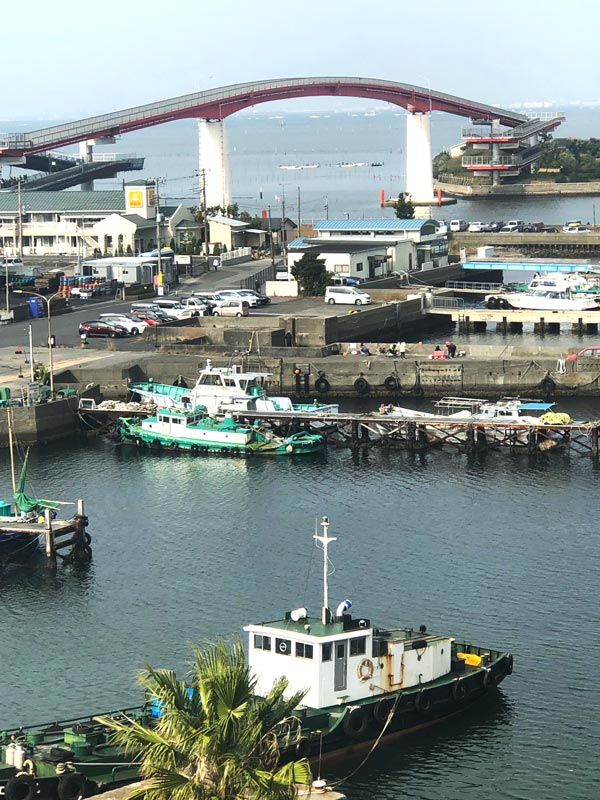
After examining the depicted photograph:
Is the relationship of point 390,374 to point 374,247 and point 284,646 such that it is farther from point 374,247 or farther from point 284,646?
point 284,646

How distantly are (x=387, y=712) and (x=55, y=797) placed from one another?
5467mm

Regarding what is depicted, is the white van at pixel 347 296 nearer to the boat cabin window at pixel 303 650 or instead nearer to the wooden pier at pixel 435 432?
the wooden pier at pixel 435 432

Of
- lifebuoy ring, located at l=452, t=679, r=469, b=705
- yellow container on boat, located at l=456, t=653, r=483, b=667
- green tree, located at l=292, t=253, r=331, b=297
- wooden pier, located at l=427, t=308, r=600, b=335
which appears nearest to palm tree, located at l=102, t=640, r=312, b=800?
lifebuoy ring, located at l=452, t=679, r=469, b=705

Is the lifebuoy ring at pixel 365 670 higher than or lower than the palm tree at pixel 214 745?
lower

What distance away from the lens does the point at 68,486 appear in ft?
Result: 132

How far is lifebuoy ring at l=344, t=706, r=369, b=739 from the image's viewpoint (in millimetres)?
23031

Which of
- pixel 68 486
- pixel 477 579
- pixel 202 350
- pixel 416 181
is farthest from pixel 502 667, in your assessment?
pixel 416 181

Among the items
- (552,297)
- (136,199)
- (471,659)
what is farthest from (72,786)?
(136,199)

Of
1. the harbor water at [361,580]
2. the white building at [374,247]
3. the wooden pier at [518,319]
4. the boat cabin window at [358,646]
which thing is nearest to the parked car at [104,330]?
the white building at [374,247]

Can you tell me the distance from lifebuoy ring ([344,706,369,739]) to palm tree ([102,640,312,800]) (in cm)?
685

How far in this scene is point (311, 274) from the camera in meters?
65.1

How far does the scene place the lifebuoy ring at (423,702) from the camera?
79.4 feet

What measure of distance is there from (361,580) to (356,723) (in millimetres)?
7808

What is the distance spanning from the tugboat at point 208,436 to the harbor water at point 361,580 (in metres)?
0.47
